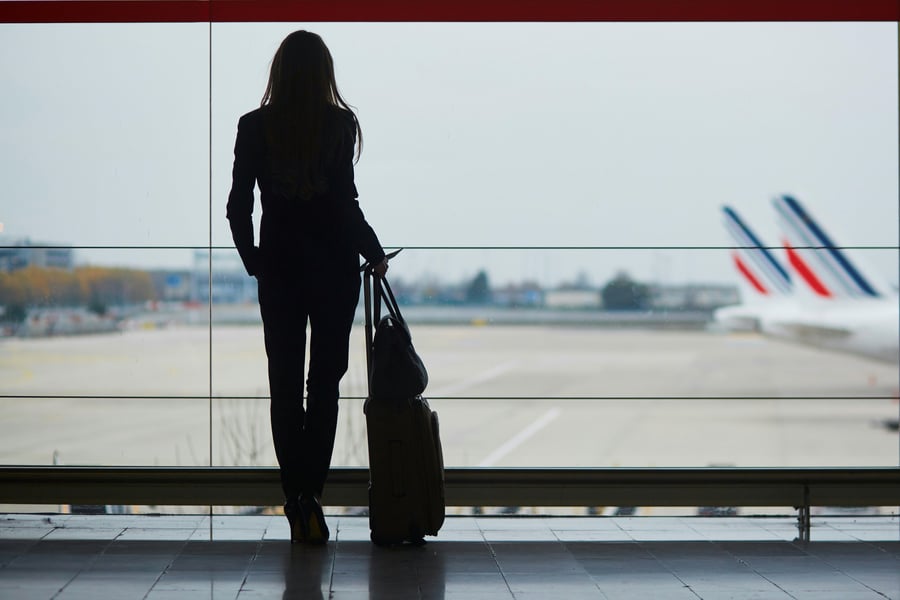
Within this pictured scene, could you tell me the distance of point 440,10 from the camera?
131 inches

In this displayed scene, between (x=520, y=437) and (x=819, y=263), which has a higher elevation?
(x=819, y=263)

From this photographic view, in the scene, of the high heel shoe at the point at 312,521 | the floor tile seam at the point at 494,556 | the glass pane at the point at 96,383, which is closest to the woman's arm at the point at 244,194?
the high heel shoe at the point at 312,521

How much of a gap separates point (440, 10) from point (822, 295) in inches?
1007

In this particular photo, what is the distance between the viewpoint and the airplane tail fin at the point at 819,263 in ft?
85.5

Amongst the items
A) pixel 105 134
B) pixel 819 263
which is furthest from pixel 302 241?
pixel 819 263

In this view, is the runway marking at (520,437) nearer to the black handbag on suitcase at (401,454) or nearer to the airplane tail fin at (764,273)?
the airplane tail fin at (764,273)

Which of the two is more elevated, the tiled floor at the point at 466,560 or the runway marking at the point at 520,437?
the tiled floor at the point at 466,560

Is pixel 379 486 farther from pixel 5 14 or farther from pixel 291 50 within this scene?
pixel 5 14

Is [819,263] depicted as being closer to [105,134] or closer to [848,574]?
[105,134]

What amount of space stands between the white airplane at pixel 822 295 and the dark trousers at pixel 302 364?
2163cm

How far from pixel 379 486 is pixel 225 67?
148cm

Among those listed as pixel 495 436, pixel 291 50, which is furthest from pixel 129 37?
pixel 495 436

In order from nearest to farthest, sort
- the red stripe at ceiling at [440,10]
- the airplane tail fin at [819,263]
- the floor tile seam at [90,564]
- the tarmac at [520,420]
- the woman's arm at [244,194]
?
the floor tile seam at [90,564], the woman's arm at [244,194], the red stripe at ceiling at [440,10], the airplane tail fin at [819,263], the tarmac at [520,420]

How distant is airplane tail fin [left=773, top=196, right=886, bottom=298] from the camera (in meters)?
26.1
